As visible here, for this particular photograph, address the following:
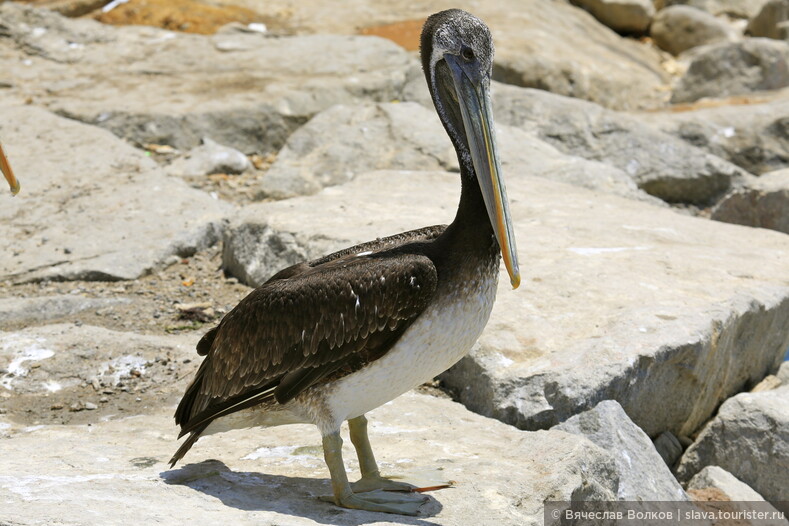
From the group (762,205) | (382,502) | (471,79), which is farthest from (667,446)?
(762,205)

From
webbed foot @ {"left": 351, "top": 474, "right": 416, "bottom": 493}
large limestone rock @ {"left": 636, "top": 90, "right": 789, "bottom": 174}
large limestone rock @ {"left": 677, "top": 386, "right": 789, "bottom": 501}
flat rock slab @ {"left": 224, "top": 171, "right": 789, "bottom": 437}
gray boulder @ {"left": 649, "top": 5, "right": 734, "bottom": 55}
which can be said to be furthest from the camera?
gray boulder @ {"left": 649, "top": 5, "right": 734, "bottom": 55}

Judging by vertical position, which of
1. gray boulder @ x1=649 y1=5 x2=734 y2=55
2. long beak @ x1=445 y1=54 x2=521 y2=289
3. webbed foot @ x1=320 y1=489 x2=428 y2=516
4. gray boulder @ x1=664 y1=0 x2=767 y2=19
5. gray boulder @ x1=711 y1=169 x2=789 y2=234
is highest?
long beak @ x1=445 y1=54 x2=521 y2=289

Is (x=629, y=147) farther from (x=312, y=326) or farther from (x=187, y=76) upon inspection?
(x=312, y=326)

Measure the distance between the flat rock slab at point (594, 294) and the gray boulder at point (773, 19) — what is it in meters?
10.7

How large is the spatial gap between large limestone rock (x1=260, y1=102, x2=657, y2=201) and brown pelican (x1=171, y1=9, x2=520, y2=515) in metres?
4.43

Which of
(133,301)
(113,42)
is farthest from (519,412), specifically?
(113,42)

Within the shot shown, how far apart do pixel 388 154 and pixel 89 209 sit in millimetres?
2499

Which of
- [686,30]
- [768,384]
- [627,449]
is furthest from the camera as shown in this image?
[686,30]

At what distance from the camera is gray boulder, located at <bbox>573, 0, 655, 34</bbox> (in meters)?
17.0

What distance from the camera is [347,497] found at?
387 centimetres

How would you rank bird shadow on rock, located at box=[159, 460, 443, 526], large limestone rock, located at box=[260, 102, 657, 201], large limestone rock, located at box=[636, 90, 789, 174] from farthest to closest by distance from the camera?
large limestone rock, located at box=[636, 90, 789, 174] < large limestone rock, located at box=[260, 102, 657, 201] < bird shadow on rock, located at box=[159, 460, 443, 526]

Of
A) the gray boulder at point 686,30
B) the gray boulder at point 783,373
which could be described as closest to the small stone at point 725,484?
the gray boulder at point 783,373

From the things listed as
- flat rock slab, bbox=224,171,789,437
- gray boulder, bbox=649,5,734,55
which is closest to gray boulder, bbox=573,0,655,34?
gray boulder, bbox=649,5,734,55

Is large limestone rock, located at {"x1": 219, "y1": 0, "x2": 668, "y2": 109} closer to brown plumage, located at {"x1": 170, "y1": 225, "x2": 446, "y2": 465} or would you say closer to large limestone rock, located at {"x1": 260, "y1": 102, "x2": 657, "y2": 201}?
large limestone rock, located at {"x1": 260, "y1": 102, "x2": 657, "y2": 201}
